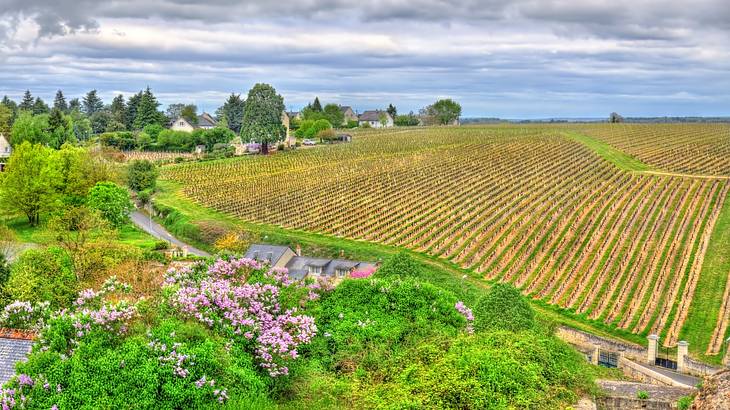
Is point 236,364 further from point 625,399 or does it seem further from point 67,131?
point 67,131

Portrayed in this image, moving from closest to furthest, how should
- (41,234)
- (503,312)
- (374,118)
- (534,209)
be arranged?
(503,312) → (41,234) → (534,209) → (374,118)

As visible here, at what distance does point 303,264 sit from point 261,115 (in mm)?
58582

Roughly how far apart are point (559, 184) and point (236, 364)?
55.0 meters

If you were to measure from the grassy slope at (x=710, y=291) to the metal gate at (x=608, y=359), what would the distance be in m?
5.02

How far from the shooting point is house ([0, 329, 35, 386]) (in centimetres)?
1633

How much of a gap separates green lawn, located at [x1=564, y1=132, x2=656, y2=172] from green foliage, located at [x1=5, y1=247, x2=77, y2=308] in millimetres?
59506

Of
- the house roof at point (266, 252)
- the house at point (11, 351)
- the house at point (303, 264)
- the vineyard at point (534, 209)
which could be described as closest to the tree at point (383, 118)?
the vineyard at point (534, 209)

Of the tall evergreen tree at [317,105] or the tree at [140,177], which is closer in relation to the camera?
the tree at [140,177]

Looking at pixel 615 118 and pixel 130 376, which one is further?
pixel 615 118

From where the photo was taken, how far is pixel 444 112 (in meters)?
175

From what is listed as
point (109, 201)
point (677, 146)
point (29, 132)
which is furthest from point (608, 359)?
point (29, 132)

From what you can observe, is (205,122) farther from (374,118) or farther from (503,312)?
(503,312)

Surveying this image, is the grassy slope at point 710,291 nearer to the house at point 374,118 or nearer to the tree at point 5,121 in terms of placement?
the tree at point 5,121

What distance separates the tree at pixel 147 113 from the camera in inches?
4843
